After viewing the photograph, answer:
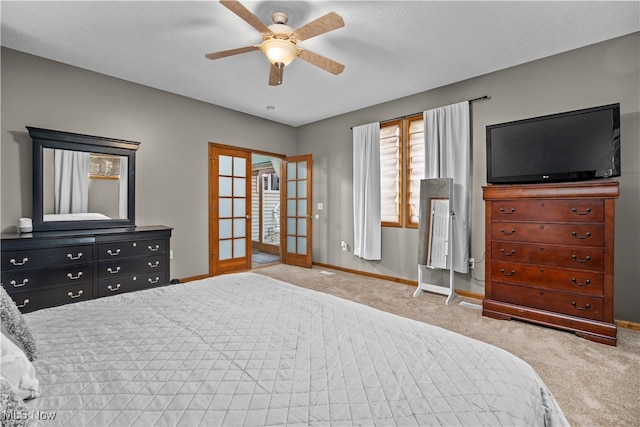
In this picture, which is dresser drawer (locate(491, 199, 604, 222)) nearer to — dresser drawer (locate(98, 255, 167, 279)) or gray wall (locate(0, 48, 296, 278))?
dresser drawer (locate(98, 255, 167, 279))

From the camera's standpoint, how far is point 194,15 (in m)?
2.55

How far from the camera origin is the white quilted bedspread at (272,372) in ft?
2.60

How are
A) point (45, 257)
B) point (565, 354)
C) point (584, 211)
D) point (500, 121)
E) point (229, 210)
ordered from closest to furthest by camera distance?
point (565, 354), point (584, 211), point (45, 257), point (500, 121), point (229, 210)

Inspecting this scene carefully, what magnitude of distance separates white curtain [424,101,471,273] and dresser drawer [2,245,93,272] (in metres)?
4.07

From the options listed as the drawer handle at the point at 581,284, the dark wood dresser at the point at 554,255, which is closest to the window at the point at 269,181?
the dark wood dresser at the point at 554,255

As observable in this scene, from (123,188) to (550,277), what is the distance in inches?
189

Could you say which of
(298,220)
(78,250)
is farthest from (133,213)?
(298,220)

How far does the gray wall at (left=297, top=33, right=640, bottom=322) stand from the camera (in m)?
2.89

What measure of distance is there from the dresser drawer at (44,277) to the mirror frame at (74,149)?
2.09 feet

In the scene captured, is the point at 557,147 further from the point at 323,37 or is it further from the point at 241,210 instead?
the point at 241,210

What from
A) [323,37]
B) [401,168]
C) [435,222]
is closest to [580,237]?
[435,222]

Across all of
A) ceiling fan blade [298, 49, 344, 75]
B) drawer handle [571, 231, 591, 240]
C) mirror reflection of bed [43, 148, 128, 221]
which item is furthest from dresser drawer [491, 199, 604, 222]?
mirror reflection of bed [43, 148, 128, 221]

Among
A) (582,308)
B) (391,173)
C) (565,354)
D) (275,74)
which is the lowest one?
(565,354)

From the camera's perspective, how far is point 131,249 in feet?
11.1
